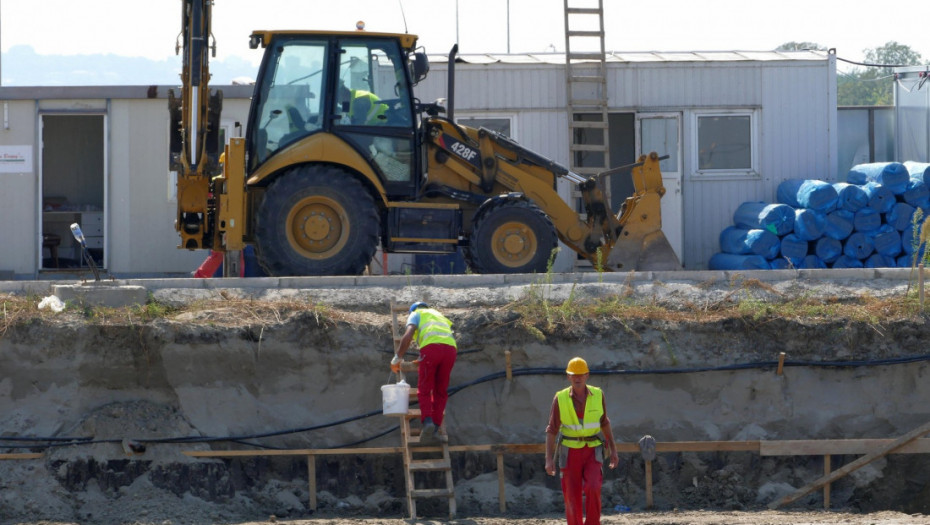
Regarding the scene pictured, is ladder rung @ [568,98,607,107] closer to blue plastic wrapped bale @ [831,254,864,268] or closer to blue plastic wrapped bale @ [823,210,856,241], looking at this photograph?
blue plastic wrapped bale @ [823,210,856,241]

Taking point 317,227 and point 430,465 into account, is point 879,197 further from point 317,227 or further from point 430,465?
point 430,465

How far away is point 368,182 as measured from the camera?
43.7ft

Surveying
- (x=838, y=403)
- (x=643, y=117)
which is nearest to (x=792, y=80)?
(x=643, y=117)

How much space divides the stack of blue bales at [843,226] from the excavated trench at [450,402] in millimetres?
4411

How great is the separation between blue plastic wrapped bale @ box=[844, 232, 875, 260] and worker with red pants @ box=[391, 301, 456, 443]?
7718 mm

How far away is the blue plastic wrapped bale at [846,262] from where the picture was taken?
55.1 feet

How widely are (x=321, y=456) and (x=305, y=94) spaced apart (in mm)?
4151

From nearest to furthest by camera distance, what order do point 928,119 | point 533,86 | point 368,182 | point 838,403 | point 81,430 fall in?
point 81,430, point 838,403, point 368,182, point 533,86, point 928,119

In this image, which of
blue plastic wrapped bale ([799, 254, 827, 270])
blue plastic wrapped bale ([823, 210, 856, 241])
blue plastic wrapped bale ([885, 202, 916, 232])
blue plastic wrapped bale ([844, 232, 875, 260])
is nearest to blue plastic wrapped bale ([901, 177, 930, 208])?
blue plastic wrapped bale ([885, 202, 916, 232])

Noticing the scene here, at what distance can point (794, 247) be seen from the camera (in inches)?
659

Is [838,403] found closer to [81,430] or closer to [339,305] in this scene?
[339,305]

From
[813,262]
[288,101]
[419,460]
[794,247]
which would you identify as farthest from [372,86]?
[813,262]

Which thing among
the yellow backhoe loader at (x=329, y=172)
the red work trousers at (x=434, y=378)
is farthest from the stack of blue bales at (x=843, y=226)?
the red work trousers at (x=434, y=378)

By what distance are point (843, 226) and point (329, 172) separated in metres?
7.81
